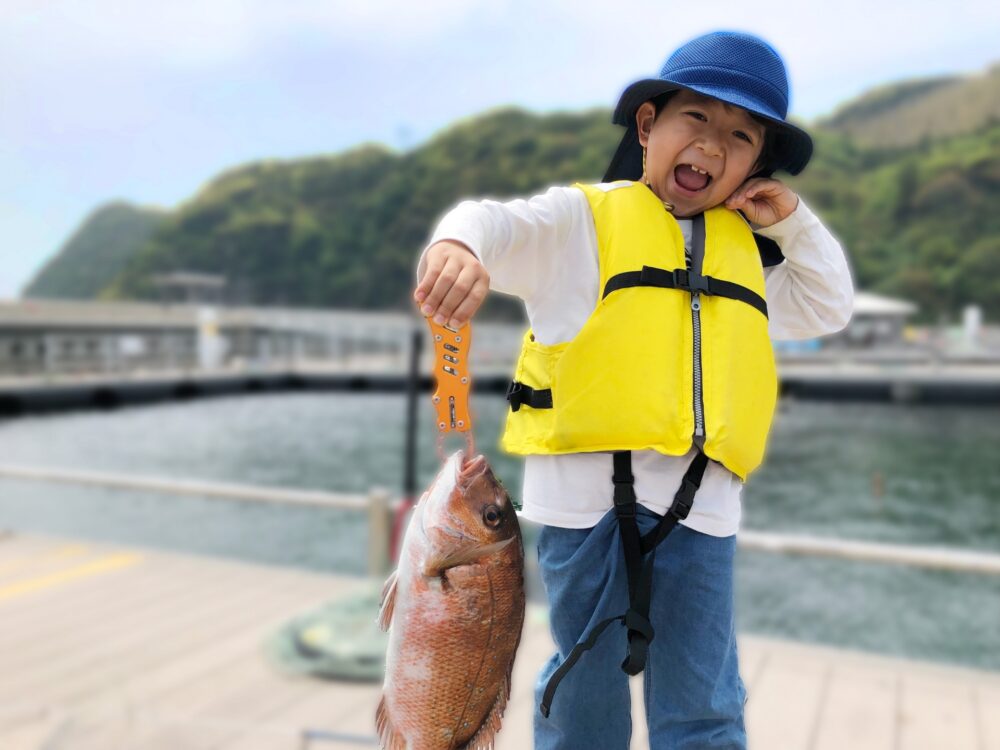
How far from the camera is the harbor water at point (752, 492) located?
8.87 m

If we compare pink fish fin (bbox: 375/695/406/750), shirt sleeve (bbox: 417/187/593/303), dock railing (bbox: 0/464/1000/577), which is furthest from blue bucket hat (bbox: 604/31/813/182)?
dock railing (bbox: 0/464/1000/577)

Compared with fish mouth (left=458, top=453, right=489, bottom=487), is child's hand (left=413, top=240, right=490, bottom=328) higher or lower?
higher

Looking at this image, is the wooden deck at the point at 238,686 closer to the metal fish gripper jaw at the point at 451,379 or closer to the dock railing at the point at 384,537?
the dock railing at the point at 384,537

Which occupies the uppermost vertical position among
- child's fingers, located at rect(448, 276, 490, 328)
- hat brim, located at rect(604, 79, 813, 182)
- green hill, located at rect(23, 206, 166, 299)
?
green hill, located at rect(23, 206, 166, 299)

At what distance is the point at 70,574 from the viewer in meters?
5.21

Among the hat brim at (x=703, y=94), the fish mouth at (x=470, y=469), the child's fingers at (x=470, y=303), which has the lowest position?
the fish mouth at (x=470, y=469)

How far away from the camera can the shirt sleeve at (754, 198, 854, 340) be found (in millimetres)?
1530

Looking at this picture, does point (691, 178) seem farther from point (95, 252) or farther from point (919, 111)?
point (95, 252)

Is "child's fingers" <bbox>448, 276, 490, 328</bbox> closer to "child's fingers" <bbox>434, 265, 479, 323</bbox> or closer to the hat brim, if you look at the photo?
"child's fingers" <bbox>434, 265, 479, 323</bbox>

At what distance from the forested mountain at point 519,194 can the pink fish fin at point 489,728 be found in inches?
1873

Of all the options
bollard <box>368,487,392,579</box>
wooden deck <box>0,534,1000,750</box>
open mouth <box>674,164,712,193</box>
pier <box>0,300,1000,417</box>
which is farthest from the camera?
pier <box>0,300,1000,417</box>

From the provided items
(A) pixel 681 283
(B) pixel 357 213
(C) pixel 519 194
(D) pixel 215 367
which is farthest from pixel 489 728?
(B) pixel 357 213

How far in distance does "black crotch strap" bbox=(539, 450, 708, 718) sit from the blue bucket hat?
24.1 inches

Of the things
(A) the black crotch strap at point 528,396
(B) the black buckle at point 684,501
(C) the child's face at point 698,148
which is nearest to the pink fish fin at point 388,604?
(A) the black crotch strap at point 528,396
